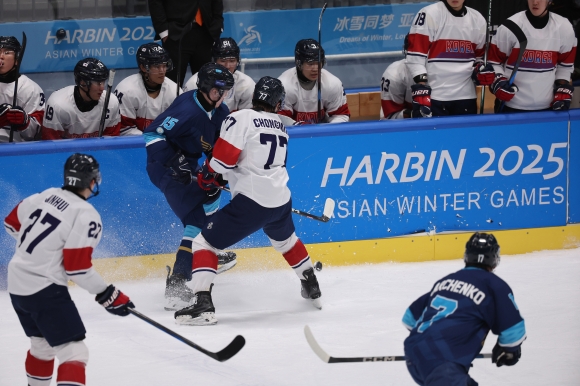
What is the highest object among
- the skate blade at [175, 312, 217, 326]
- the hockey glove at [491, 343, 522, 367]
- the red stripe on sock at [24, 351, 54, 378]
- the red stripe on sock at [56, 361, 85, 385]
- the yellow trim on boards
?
the hockey glove at [491, 343, 522, 367]

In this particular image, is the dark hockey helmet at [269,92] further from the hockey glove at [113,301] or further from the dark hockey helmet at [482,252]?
the dark hockey helmet at [482,252]

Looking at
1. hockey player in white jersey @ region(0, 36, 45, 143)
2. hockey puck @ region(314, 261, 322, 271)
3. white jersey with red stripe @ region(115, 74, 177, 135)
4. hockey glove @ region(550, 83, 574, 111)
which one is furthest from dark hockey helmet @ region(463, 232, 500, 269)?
hockey player in white jersey @ region(0, 36, 45, 143)

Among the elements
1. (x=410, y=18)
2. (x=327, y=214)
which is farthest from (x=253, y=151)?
(x=410, y=18)

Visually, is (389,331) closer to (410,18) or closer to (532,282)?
(532,282)

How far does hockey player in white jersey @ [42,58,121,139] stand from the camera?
18.2 feet

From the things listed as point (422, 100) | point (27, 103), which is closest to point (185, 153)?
point (27, 103)

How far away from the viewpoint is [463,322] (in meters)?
3.17

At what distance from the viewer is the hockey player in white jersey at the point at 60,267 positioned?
3439 millimetres

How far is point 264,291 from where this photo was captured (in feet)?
17.6

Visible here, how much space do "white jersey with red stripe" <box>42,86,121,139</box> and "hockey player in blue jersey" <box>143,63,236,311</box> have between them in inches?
30.6

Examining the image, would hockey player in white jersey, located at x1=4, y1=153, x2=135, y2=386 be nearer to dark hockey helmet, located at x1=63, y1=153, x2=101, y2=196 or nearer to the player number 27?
dark hockey helmet, located at x1=63, y1=153, x2=101, y2=196

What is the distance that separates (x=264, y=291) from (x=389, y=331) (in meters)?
0.97

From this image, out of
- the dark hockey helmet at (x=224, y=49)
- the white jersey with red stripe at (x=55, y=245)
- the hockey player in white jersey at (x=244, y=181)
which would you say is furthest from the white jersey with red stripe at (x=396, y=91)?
the white jersey with red stripe at (x=55, y=245)

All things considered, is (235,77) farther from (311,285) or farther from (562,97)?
(562,97)
